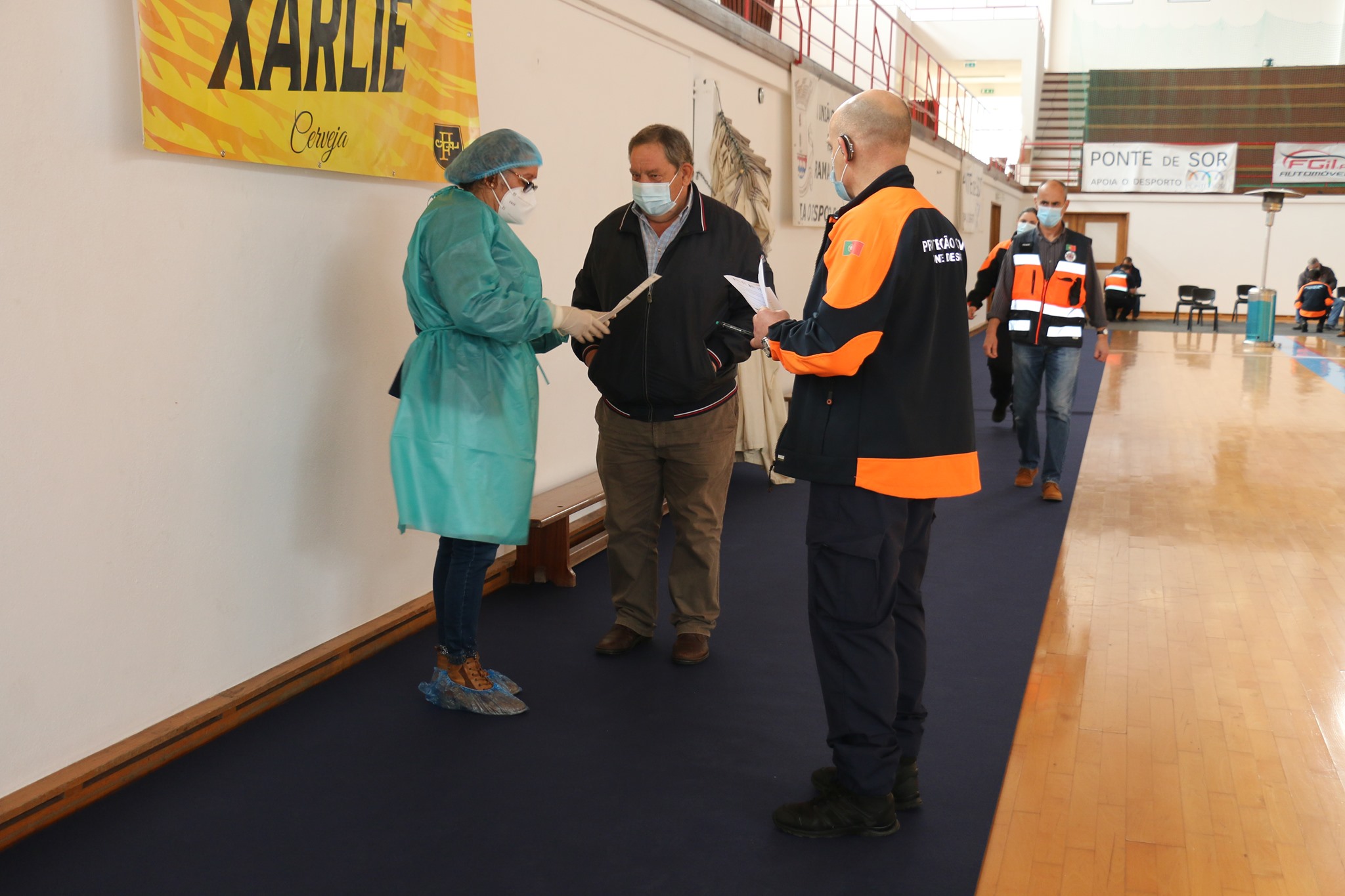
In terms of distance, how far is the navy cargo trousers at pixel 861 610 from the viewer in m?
2.20

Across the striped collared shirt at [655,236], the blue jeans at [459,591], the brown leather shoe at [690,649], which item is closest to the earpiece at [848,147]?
the striped collared shirt at [655,236]

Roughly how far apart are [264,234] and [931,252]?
1.77m

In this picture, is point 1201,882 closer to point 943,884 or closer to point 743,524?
point 943,884

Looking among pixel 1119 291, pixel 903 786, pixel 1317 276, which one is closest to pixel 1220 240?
pixel 1119 291

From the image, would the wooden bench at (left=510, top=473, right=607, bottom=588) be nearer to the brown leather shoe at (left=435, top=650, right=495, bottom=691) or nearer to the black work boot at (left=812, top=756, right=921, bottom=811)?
the brown leather shoe at (left=435, top=650, right=495, bottom=691)

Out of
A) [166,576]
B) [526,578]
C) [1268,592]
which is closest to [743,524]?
[526,578]

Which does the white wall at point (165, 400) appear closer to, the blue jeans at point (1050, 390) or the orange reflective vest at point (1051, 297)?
the orange reflective vest at point (1051, 297)

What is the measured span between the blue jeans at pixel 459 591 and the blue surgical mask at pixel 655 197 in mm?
1105

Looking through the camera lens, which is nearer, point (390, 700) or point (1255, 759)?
point (1255, 759)

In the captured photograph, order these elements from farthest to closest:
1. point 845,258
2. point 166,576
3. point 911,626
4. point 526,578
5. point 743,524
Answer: point 743,524, point 526,578, point 166,576, point 911,626, point 845,258

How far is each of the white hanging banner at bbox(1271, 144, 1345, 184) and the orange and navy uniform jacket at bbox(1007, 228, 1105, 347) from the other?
18.7m

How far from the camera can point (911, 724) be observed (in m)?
2.45

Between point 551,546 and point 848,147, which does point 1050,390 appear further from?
point 848,147

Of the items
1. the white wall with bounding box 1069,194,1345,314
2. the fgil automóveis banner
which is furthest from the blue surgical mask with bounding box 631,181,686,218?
the white wall with bounding box 1069,194,1345,314
